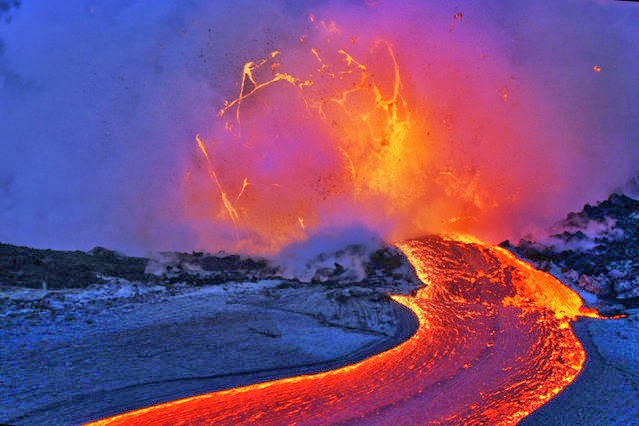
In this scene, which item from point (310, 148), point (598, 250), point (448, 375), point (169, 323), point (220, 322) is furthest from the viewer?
point (310, 148)

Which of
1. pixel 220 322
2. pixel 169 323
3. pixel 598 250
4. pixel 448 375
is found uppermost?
pixel 169 323

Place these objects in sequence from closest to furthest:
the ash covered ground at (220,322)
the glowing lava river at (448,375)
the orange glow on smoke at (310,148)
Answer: the glowing lava river at (448,375)
the ash covered ground at (220,322)
the orange glow on smoke at (310,148)

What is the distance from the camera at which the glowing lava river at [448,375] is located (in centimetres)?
400

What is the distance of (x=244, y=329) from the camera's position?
5.44m

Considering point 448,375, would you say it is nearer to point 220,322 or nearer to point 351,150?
point 220,322

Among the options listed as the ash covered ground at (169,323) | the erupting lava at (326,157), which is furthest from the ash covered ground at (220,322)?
the erupting lava at (326,157)

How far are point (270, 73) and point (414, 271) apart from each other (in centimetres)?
393

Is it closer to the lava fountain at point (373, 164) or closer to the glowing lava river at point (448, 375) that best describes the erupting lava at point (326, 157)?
the lava fountain at point (373, 164)

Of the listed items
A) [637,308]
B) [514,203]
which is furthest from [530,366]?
[514,203]

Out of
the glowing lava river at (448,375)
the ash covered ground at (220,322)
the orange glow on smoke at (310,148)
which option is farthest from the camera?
the orange glow on smoke at (310,148)

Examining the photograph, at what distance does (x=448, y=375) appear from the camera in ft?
15.1

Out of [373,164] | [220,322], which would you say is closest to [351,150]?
[373,164]

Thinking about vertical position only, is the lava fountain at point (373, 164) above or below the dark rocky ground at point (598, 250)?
above

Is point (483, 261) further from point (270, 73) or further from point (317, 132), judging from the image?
point (270, 73)
